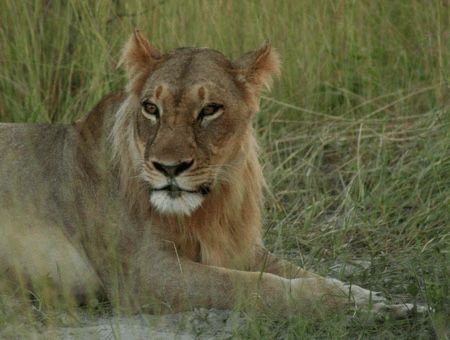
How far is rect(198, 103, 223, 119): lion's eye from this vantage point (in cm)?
423

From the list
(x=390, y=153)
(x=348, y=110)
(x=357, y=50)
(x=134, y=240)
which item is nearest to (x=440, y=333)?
(x=134, y=240)

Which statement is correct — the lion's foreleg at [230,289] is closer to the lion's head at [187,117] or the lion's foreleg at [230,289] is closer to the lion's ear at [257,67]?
the lion's head at [187,117]

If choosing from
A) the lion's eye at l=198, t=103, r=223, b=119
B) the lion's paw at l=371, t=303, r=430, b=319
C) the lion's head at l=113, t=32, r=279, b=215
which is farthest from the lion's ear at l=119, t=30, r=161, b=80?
the lion's paw at l=371, t=303, r=430, b=319

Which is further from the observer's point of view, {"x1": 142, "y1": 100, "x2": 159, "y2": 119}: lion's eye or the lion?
{"x1": 142, "y1": 100, "x2": 159, "y2": 119}: lion's eye

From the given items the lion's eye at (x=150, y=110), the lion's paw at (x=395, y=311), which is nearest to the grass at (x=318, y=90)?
the lion's paw at (x=395, y=311)

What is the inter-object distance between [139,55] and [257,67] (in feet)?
1.56

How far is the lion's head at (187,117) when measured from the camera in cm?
405

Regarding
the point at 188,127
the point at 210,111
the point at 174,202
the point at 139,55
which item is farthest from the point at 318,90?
the point at 174,202

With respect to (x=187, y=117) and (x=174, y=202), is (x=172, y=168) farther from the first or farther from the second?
(x=187, y=117)

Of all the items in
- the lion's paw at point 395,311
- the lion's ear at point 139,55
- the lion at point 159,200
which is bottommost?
the lion's paw at point 395,311

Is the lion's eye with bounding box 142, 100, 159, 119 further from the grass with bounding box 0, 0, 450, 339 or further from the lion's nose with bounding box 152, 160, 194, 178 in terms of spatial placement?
the grass with bounding box 0, 0, 450, 339

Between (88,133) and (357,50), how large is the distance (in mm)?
2629

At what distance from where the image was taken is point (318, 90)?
6742mm

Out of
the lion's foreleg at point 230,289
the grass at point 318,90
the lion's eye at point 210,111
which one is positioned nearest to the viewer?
the lion's foreleg at point 230,289
